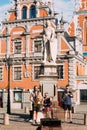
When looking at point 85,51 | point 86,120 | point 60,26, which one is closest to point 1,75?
point 60,26

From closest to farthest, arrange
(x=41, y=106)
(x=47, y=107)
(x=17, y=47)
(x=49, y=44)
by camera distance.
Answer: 1. (x=41, y=106)
2. (x=47, y=107)
3. (x=49, y=44)
4. (x=17, y=47)

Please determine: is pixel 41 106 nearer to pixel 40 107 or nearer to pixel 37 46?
pixel 40 107

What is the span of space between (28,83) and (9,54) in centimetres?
379

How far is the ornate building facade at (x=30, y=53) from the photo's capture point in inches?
1372

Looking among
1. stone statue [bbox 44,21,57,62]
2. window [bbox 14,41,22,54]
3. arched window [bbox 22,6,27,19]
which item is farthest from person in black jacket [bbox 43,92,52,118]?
arched window [bbox 22,6,27,19]

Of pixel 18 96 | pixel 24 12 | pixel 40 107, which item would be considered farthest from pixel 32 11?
pixel 40 107

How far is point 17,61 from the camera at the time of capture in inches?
1433

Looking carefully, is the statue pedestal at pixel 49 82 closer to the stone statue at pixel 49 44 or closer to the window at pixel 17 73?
the stone statue at pixel 49 44

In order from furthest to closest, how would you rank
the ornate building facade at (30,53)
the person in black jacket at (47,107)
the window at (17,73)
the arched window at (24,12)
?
the arched window at (24,12) < the window at (17,73) < the ornate building facade at (30,53) < the person in black jacket at (47,107)

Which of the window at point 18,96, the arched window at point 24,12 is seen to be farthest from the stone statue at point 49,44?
the arched window at point 24,12

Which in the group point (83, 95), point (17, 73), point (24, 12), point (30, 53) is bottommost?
point (83, 95)

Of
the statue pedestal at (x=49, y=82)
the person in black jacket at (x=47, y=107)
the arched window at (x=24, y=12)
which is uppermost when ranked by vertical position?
the arched window at (x=24, y=12)

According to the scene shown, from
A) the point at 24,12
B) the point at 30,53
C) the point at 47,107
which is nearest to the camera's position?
the point at 47,107

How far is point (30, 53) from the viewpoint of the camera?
36062mm
